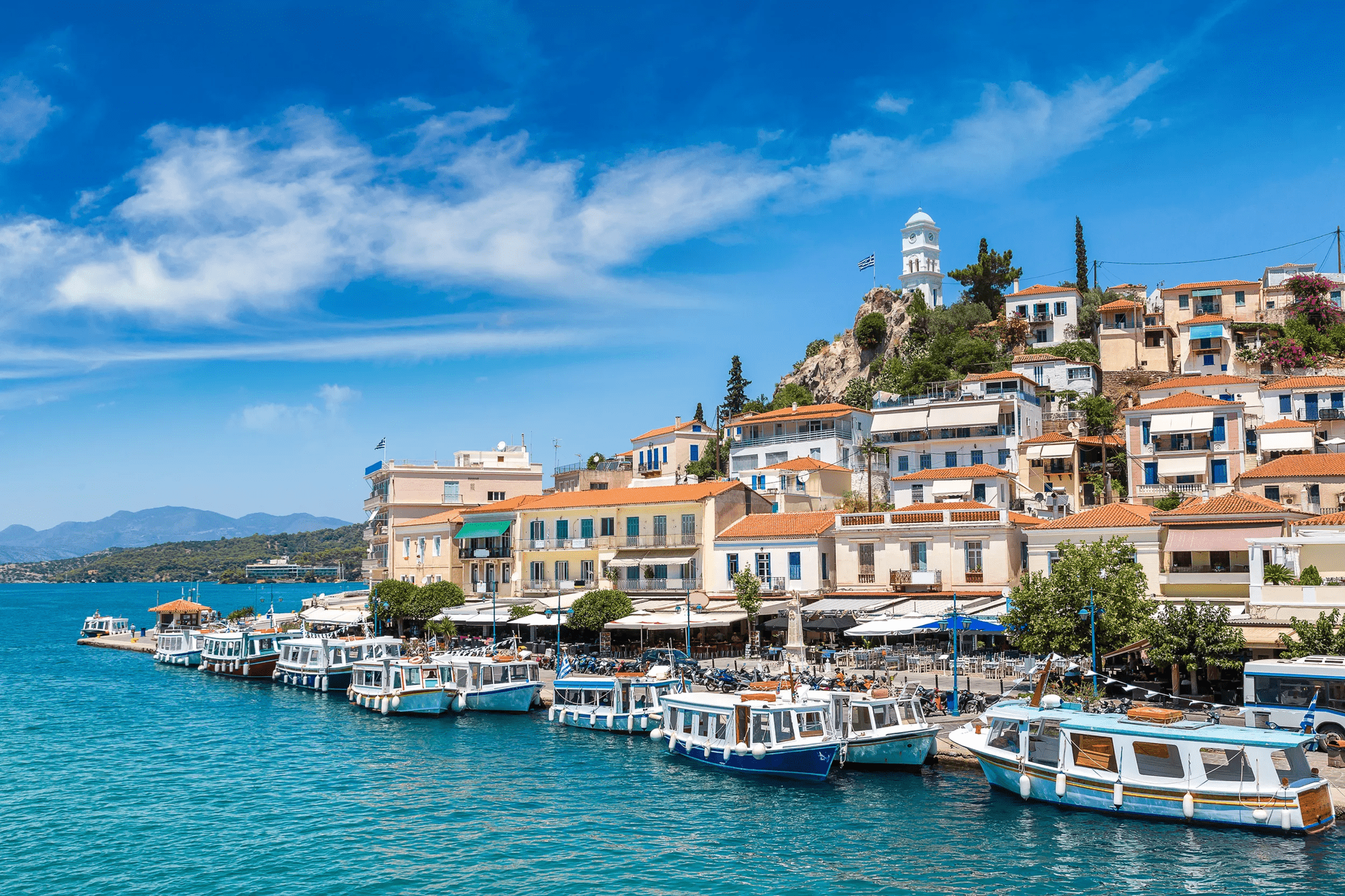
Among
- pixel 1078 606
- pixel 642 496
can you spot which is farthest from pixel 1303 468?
pixel 642 496

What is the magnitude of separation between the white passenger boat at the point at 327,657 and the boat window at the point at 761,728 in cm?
2522

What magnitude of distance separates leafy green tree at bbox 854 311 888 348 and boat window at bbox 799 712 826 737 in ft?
248

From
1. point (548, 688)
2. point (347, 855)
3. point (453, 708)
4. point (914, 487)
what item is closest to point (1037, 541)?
point (914, 487)

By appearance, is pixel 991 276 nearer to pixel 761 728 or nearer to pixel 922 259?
pixel 922 259

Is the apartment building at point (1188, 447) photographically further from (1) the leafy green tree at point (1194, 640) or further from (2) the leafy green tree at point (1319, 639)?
(2) the leafy green tree at point (1319, 639)

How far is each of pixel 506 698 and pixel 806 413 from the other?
143 ft

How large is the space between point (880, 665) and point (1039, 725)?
15.8 m

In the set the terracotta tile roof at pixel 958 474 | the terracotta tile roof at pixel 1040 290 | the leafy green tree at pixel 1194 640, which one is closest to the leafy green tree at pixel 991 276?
the terracotta tile roof at pixel 1040 290

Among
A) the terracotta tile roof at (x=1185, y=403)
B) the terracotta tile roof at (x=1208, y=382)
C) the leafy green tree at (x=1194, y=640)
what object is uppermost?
the terracotta tile roof at (x=1208, y=382)

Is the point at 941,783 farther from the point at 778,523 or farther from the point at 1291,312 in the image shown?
the point at 1291,312

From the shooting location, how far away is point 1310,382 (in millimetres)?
68312

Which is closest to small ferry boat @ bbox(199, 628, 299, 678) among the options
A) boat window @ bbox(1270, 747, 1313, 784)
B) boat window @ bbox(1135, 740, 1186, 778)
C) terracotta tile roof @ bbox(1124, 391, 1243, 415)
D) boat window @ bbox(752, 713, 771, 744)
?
boat window @ bbox(752, 713, 771, 744)

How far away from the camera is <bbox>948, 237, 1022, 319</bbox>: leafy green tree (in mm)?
99750

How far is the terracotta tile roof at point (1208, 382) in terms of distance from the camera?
72.8 m
